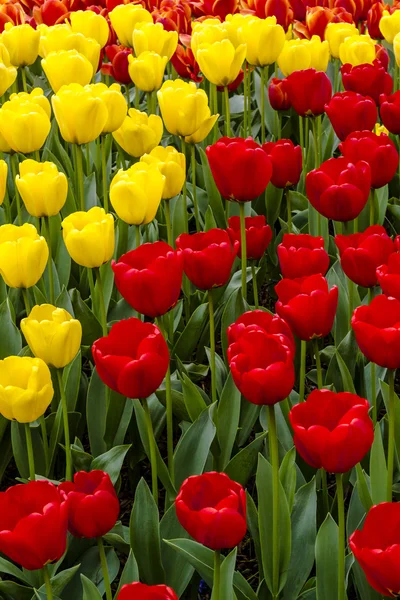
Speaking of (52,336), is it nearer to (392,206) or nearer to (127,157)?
(392,206)

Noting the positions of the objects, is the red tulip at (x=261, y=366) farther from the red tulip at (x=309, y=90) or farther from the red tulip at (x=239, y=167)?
the red tulip at (x=309, y=90)

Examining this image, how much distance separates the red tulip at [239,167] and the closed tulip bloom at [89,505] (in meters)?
0.74

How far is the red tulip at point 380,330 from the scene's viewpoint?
120cm

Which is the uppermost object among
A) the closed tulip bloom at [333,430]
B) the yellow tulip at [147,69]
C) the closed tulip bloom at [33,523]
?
the yellow tulip at [147,69]

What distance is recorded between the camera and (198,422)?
154 centimetres

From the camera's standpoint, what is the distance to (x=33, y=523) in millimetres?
1034

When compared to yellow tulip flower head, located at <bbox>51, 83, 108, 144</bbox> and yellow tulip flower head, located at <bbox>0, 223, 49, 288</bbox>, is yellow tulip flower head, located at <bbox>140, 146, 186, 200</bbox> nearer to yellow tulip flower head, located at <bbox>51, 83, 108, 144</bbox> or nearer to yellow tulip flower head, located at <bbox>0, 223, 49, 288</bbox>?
yellow tulip flower head, located at <bbox>51, 83, 108, 144</bbox>

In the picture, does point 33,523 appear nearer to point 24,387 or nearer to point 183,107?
point 24,387

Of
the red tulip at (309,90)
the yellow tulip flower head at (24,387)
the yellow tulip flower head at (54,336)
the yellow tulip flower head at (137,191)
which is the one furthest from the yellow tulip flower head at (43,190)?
the red tulip at (309,90)

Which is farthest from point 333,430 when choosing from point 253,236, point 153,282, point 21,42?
point 21,42

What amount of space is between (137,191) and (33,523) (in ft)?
2.82

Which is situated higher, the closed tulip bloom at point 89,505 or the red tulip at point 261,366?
the red tulip at point 261,366

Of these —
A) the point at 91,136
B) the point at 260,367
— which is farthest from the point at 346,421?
the point at 91,136

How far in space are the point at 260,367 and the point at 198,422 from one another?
374mm
